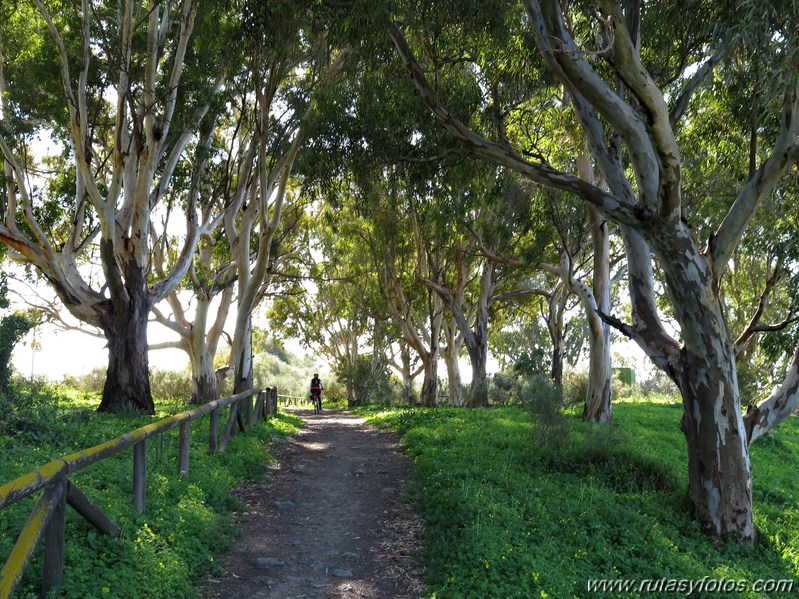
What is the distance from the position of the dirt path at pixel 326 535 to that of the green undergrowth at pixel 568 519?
0.37 m

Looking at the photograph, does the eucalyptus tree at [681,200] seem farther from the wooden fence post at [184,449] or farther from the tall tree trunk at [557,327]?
the tall tree trunk at [557,327]

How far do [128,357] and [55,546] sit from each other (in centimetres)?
1144

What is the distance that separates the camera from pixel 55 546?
439 cm

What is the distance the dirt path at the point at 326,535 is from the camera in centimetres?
594

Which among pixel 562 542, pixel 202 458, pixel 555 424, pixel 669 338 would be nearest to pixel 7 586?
pixel 562 542

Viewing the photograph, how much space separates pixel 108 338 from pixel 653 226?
12.3 meters

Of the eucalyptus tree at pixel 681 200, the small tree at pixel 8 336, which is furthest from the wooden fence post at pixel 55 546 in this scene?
the small tree at pixel 8 336

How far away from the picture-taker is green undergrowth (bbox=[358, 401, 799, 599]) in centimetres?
618

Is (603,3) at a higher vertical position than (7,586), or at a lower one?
higher

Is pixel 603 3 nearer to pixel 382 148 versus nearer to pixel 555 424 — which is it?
pixel 382 148

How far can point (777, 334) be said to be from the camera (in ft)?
35.2

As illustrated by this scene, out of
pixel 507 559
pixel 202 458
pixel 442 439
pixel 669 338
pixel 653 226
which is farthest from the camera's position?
→ pixel 442 439

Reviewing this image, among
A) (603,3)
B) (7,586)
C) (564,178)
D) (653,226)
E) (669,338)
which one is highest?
(603,3)

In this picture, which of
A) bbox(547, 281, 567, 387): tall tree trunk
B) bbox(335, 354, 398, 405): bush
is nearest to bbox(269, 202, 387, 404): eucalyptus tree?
bbox(335, 354, 398, 405): bush
